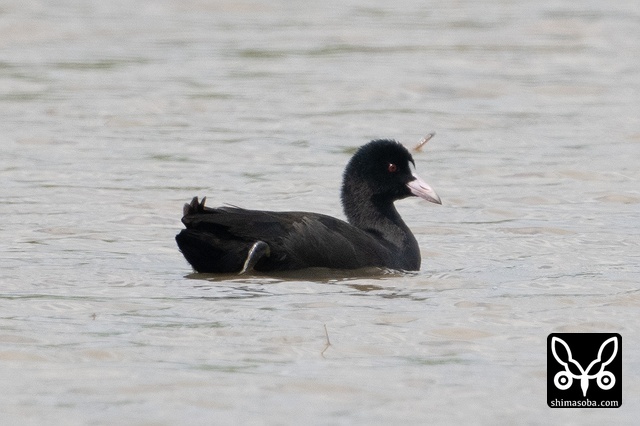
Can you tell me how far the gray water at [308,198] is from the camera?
7.09 metres

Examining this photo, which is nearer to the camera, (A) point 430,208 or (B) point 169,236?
(B) point 169,236

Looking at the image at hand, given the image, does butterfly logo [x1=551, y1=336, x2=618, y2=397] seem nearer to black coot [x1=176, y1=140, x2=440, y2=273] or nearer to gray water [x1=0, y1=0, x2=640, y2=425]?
gray water [x1=0, y1=0, x2=640, y2=425]

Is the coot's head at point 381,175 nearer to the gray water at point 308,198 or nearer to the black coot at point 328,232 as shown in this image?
the black coot at point 328,232

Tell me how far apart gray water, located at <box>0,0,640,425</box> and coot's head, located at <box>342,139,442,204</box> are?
55 cm

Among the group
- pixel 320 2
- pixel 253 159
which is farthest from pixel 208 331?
pixel 320 2


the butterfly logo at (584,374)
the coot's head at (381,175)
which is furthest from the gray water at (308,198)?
the coot's head at (381,175)

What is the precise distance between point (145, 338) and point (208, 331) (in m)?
0.35

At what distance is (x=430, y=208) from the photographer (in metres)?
12.7

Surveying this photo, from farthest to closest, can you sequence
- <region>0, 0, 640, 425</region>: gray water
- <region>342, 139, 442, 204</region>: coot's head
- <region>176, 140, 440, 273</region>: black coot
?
<region>342, 139, 442, 204</region>: coot's head → <region>176, 140, 440, 273</region>: black coot → <region>0, 0, 640, 425</region>: gray water

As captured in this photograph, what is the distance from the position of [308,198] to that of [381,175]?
94.0 inches

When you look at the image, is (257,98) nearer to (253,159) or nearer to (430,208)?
(253,159)

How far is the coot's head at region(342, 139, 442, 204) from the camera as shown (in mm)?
10508

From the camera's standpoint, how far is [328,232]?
969cm

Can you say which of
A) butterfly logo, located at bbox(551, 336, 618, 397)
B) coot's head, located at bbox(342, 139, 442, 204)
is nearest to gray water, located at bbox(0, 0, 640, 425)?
butterfly logo, located at bbox(551, 336, 618, 397)
